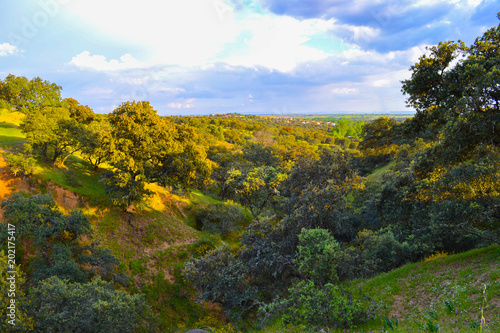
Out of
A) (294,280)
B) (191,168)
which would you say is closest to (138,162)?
(191,168)

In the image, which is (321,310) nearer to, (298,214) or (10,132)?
(298,214)

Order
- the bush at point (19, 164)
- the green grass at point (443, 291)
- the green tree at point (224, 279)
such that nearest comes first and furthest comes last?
the green grass at point (443, 291) < the green tree at point (224, 279) < the bush at point (19, 164)

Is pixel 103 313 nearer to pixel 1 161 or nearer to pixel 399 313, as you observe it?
pixel 399 313

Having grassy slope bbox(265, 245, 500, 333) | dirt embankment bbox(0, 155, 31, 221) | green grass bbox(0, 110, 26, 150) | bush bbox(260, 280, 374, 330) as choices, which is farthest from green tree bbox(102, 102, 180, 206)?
bush bbox(260, 280, 374, 330)

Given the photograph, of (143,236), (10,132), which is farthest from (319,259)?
(10,132)

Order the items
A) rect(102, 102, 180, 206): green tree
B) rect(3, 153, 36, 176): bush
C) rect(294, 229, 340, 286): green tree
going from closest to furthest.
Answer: rect(294, 229, 340, 286): green tree, rect(3, 153, 36, 176): bush, rect(102, 102, 180, 206): green tree

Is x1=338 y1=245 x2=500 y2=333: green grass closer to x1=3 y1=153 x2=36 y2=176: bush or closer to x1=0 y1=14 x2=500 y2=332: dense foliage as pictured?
x1=0 y1=14 x2=500 y2=332: dense foliage

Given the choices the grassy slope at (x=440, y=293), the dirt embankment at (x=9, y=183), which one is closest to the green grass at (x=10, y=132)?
the dirt embankment at (x=9, y=183)

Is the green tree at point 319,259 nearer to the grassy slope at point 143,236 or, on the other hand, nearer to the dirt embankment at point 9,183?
the grassy slope at point 143,236

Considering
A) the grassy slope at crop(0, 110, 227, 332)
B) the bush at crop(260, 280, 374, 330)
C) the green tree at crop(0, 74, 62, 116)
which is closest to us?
the bush at crop(260, 280, 374, 330)

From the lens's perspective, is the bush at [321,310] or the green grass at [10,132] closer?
the bush at [321,310]

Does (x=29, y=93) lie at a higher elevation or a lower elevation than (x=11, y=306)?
higher

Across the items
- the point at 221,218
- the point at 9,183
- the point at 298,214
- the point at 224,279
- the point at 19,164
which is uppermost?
the point at 19,164

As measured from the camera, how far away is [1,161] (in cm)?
2188
